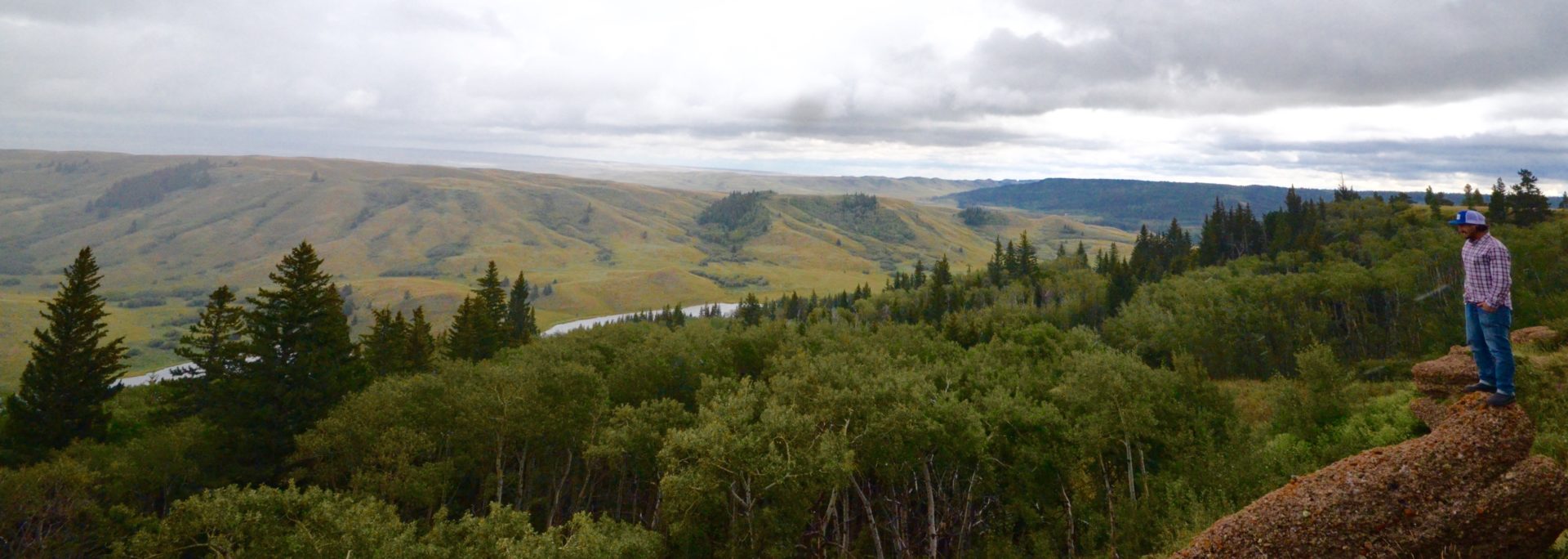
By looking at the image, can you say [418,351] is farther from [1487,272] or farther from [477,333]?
[1487,272]

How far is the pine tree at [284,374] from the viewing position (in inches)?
1879

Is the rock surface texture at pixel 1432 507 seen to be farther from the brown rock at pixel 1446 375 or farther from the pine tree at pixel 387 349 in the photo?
the pine tree at pixel 387 349

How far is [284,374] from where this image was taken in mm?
50250

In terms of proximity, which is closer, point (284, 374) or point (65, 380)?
point (65, 380)

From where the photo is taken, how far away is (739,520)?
115ft

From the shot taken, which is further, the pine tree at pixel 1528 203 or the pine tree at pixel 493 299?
the pine tree at pixel 1528 203

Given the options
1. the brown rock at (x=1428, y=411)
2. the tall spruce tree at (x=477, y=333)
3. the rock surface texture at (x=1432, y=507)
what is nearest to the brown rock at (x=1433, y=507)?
the rock surface texture at (x=1432, y=507)

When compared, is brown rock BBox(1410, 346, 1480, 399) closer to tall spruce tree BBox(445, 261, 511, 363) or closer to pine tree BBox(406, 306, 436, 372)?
pine tree BBox(406, 306, 436, 372)

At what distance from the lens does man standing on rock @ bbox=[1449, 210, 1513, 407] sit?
14.1 meters

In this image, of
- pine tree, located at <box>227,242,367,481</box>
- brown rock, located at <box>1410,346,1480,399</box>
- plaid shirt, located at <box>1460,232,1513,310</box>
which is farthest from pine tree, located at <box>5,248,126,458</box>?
brown rock, located at <box>1410,346,1480,399</box>

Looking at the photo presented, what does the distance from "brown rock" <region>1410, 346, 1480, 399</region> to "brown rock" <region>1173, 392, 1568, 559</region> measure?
9157mm

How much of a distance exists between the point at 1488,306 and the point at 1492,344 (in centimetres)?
85

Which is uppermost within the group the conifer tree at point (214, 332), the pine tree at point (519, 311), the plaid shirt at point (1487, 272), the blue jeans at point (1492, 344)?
the plaid shirt at point (1487, 272)

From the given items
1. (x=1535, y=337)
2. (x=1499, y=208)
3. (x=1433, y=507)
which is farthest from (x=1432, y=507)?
(x=1499, y=208)
